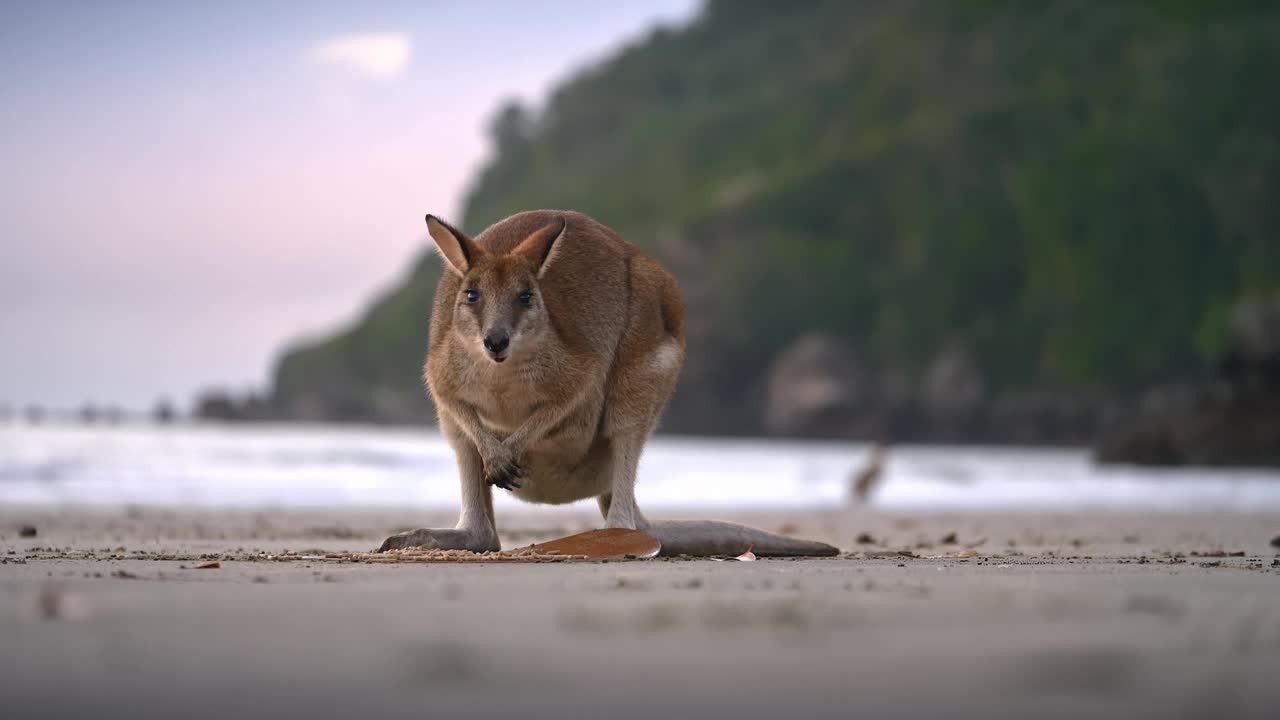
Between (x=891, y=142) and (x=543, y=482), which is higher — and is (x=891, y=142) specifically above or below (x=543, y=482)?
above

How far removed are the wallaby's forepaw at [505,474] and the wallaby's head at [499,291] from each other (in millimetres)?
391

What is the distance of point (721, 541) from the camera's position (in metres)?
5.11

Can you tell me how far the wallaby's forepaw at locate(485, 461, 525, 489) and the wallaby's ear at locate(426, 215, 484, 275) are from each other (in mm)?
695

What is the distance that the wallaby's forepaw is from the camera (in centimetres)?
489

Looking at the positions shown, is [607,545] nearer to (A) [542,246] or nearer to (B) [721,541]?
(B) [721,541]

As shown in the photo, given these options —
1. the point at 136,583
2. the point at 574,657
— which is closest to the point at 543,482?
the point at 136,583

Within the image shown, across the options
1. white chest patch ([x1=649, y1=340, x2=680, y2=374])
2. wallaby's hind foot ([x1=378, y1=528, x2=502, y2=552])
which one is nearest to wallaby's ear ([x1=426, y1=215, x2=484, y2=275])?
white chest patch ([x1=649, y1=340, x2=680, y2=374])

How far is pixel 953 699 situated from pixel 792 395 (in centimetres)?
5465

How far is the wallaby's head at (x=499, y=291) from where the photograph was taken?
4738 mm

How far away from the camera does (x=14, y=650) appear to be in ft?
7.98

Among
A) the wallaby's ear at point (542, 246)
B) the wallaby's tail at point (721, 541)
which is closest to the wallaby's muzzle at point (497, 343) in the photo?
the wallaby's ear at point (542, 246)

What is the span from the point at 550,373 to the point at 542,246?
1.49 feet

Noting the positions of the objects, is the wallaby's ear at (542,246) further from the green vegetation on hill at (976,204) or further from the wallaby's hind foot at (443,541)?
the green vegetation on hill at (976,204)

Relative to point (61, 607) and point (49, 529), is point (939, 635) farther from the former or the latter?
point (49, 529)
